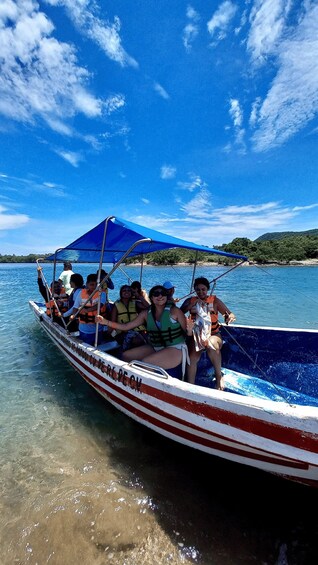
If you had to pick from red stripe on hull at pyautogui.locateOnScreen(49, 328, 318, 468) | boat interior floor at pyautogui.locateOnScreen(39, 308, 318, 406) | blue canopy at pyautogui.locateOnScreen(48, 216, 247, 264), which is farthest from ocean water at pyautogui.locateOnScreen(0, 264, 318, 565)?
blue canopy at pyautogui.locateOnScreen(48, 216, 247, 264)

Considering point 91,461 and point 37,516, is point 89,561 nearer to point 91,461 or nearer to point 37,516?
point 37,516

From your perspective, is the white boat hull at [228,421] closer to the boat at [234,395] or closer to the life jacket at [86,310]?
the boat at [234,395]

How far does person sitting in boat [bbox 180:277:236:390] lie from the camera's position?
12.3ft

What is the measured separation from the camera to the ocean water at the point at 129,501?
2.42m

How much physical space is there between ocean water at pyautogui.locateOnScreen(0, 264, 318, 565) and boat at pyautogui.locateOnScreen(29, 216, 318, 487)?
1.56ft

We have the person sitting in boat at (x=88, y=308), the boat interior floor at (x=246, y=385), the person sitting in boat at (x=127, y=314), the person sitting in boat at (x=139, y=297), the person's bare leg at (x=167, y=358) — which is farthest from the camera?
the person sitting in boat at (x=139, y=297)

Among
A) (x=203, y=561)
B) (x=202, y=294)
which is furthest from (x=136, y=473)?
(x=202, y=294)

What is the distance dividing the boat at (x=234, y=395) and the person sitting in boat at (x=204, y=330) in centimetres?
29

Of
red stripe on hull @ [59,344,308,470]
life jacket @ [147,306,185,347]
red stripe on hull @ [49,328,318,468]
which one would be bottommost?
red stripe on hull @ [59,344,308,470]

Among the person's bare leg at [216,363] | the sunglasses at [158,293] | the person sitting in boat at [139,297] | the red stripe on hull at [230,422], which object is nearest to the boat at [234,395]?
the red stripe on hull at [230,422]

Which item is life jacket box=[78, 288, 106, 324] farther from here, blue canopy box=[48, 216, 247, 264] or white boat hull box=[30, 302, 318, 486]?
white boat hull box=[30, 302, 318, 486]

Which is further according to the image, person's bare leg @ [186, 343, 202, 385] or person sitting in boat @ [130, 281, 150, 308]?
person sitting in boat @ [130, 281, 150, 308]

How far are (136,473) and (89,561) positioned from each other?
0.98m

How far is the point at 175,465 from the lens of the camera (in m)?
3.34
